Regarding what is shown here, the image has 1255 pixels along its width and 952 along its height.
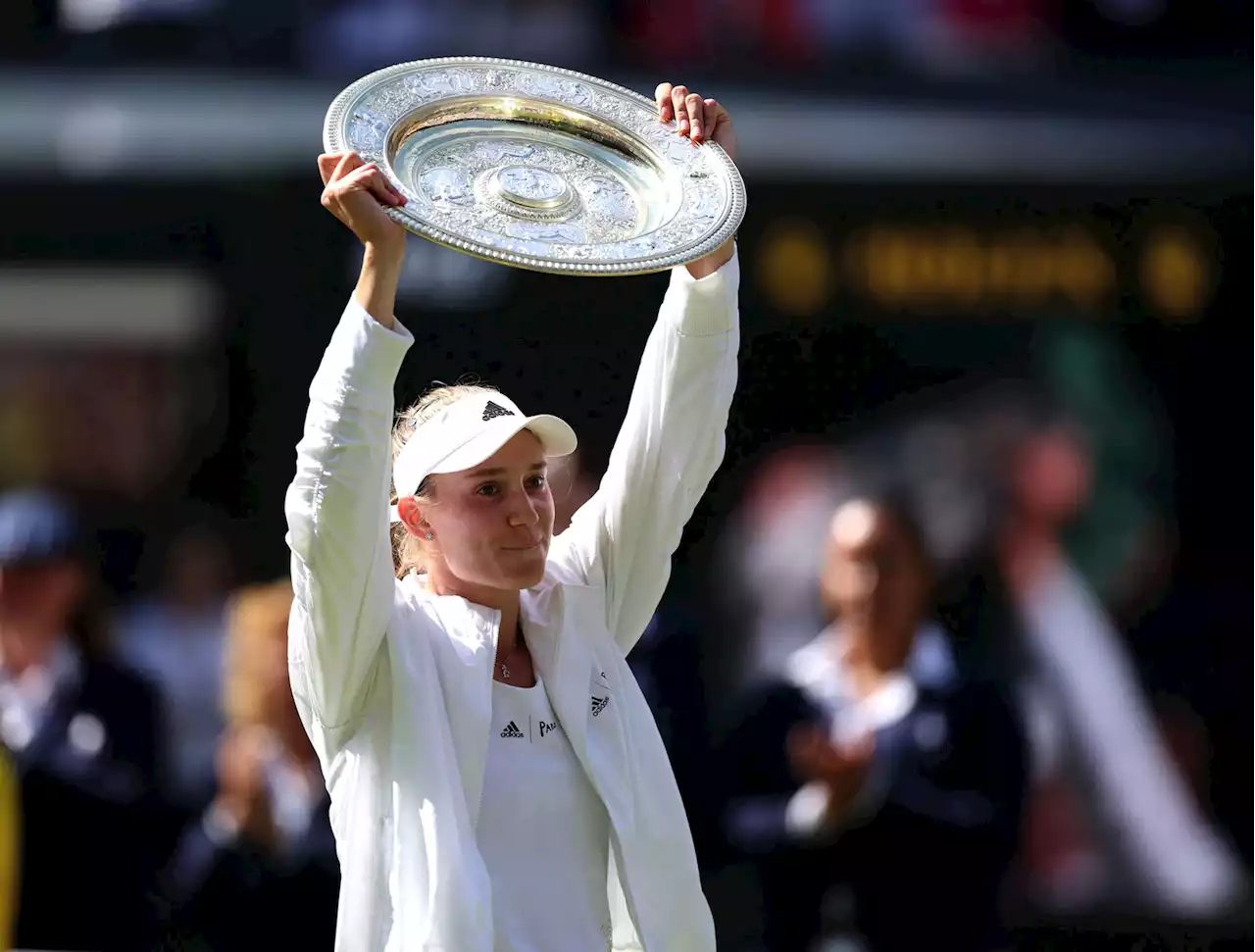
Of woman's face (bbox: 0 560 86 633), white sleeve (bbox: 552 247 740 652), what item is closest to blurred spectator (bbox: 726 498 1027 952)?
white sleeve (bbox: 552 247 740 652)

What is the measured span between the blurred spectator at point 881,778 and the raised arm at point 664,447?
6.53ft

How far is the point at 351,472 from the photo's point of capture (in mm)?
2482

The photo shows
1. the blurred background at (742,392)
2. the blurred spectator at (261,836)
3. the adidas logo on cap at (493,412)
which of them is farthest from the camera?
the blurred background at (742,392)

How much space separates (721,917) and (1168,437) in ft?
6.86

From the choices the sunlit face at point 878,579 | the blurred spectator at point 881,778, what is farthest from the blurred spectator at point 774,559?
the blurred spectator at point 881,778

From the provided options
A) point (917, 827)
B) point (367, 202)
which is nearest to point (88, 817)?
point (917, 827)

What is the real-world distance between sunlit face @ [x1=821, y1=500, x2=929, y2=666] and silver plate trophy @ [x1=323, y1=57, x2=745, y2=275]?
A: 7.72 ft

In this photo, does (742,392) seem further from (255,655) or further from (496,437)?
(496,437)

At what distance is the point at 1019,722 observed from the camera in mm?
4902

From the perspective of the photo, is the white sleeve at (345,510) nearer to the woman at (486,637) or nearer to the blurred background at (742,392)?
the woman at (486,637)

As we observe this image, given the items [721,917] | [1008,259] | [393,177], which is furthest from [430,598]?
[1008,259]

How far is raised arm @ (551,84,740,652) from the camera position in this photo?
287 cm

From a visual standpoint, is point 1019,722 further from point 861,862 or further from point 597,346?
point 597,346

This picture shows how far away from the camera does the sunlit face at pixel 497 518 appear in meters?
2.70
